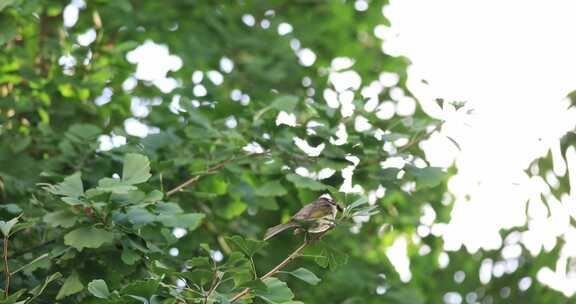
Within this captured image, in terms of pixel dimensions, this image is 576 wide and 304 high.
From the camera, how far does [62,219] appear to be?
5.49 feet

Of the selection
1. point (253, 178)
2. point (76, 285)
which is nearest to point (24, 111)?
point (253, 178)

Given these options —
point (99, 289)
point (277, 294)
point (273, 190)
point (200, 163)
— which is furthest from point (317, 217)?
point (200, 163)

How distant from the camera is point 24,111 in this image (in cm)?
244

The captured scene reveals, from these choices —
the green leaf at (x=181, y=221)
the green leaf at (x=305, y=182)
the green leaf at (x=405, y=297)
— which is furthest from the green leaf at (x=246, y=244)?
the green leaf at (x=405, y=297)

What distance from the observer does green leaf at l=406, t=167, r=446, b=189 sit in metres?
2.00

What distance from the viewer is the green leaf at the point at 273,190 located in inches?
84.0

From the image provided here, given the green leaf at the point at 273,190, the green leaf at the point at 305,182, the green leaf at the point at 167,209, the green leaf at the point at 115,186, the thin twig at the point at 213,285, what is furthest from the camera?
the green leaf at the point at 273,190

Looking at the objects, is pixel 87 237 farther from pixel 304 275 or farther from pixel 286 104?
pixel 286 104

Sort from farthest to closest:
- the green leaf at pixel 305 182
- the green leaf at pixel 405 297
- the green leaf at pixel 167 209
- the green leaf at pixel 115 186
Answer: the green leaf at pixel 405 297 < the green leaf at pixel 305 182 < the green leaf at pixel 167 209 < the green leaf at pixel 115 186

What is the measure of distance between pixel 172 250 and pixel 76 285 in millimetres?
604

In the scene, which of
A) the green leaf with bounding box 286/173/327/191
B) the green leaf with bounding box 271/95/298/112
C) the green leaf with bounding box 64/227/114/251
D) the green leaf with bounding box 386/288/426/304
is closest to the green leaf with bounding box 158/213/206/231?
the green leaf with bounding box 64/227/114/251

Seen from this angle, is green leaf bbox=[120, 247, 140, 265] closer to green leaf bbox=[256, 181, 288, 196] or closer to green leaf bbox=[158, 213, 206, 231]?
green leaf bbox=[158, 213, 206, 231]

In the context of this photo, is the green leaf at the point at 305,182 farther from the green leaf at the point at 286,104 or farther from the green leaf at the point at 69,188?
the green leaf at the point at 69,188

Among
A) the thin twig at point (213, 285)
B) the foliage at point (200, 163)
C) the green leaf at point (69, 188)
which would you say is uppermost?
the thin twig at point (213, 285)
